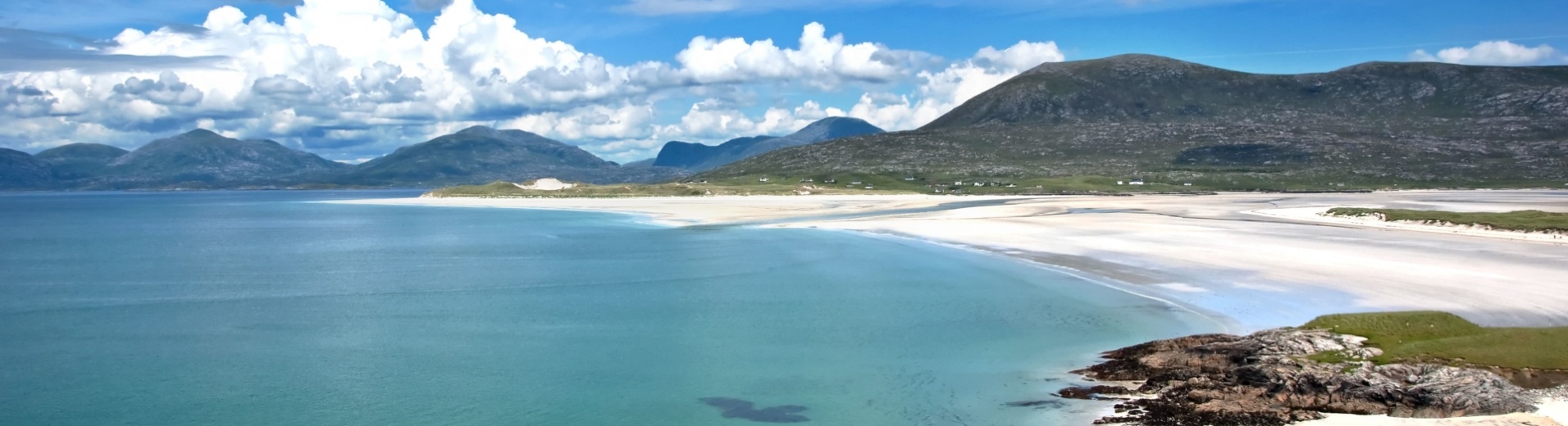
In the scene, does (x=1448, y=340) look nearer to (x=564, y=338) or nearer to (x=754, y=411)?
(x=754, y=411)

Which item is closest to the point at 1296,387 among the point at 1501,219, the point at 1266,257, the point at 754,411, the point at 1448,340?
the point at 1448,340

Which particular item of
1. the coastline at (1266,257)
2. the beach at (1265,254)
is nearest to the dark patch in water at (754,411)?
the coastline at (1266,257)

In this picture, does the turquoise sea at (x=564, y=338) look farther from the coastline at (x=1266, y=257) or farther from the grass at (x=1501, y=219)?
the grass at (x=1501, y=219)

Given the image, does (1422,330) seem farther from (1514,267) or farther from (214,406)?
(214,406)

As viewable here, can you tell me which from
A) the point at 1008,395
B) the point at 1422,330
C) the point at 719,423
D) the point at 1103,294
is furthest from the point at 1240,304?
the point at 719,423

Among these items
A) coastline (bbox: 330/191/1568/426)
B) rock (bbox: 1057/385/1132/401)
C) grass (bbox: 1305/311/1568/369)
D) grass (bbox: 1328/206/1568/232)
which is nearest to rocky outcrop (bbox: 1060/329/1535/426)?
rock (bbox: 1057/385/1132/401)
